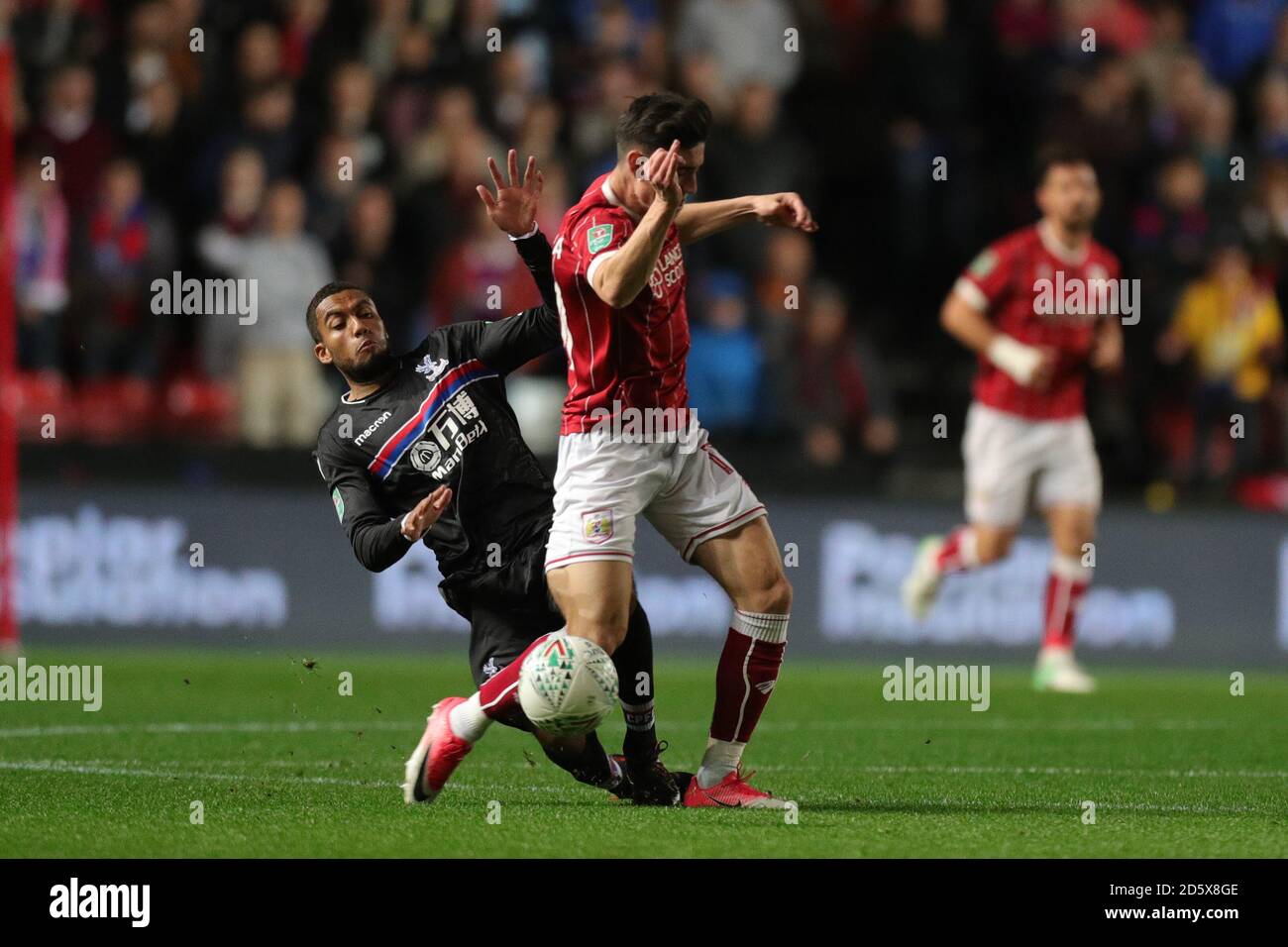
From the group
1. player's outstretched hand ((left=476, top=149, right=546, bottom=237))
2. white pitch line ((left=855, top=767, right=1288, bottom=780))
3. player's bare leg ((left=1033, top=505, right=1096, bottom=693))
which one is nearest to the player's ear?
player's outstretched hand ((left=476, top=149, right=546, bottom=237))

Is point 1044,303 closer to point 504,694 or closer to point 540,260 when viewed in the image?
point 540,260

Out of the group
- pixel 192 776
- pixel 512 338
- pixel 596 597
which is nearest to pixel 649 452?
pixel 596 597

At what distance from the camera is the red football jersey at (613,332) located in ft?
22.0

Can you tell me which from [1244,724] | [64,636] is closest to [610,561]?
[1244,724]

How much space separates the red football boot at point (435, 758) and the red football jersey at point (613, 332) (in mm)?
1021

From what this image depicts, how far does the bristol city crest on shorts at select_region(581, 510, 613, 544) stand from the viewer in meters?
6.66

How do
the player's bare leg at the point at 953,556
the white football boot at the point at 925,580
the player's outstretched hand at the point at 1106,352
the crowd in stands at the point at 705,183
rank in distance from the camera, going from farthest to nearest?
the crowd in stands at the point at 705,183, the white football boot at the point at 925,580, the player's bare leg at the point at 953,556, the player's outstretched hand at the point at 1106,352

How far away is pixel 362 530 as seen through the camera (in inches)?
263

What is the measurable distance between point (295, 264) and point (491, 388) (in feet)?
24.4

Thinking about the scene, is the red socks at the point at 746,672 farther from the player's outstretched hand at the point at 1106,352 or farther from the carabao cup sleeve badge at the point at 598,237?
the player's outstretched hand at the point at 1106,352

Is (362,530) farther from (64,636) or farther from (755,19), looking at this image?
(755,19)

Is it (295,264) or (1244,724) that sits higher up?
(295,264)

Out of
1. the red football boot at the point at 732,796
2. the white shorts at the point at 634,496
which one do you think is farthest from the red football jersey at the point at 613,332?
the red football boot at the point at 732,796
